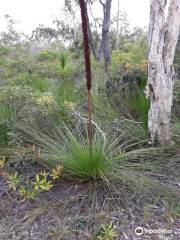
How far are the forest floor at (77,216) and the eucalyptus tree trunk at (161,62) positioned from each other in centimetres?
91

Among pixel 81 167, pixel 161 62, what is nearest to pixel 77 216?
pixel 81 167

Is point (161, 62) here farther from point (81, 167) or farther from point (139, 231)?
point (139, 231)

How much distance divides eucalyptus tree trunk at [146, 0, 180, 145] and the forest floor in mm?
915

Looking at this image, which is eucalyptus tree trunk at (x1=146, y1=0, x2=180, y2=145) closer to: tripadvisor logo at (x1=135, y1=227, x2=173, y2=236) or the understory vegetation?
the understory vegetation

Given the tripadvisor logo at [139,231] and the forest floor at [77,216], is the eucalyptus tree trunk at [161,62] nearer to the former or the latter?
the forest floor at [77,216]

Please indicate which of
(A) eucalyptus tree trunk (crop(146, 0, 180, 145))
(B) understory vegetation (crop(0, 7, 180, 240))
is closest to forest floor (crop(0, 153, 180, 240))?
(B) understory vegetation (crop(0, 7, 180, 240))

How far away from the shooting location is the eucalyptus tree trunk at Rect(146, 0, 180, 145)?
3509 mm

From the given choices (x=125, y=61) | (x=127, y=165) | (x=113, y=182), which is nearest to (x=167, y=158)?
(x=127, y=165)

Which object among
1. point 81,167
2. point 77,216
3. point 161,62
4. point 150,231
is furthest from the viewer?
point 161,62

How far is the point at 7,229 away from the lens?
2555mm

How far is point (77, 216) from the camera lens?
8.52 ft

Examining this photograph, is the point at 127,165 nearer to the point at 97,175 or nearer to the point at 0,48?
the point at 97,175

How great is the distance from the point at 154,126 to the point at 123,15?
20.7 metres

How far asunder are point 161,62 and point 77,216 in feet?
6.20
